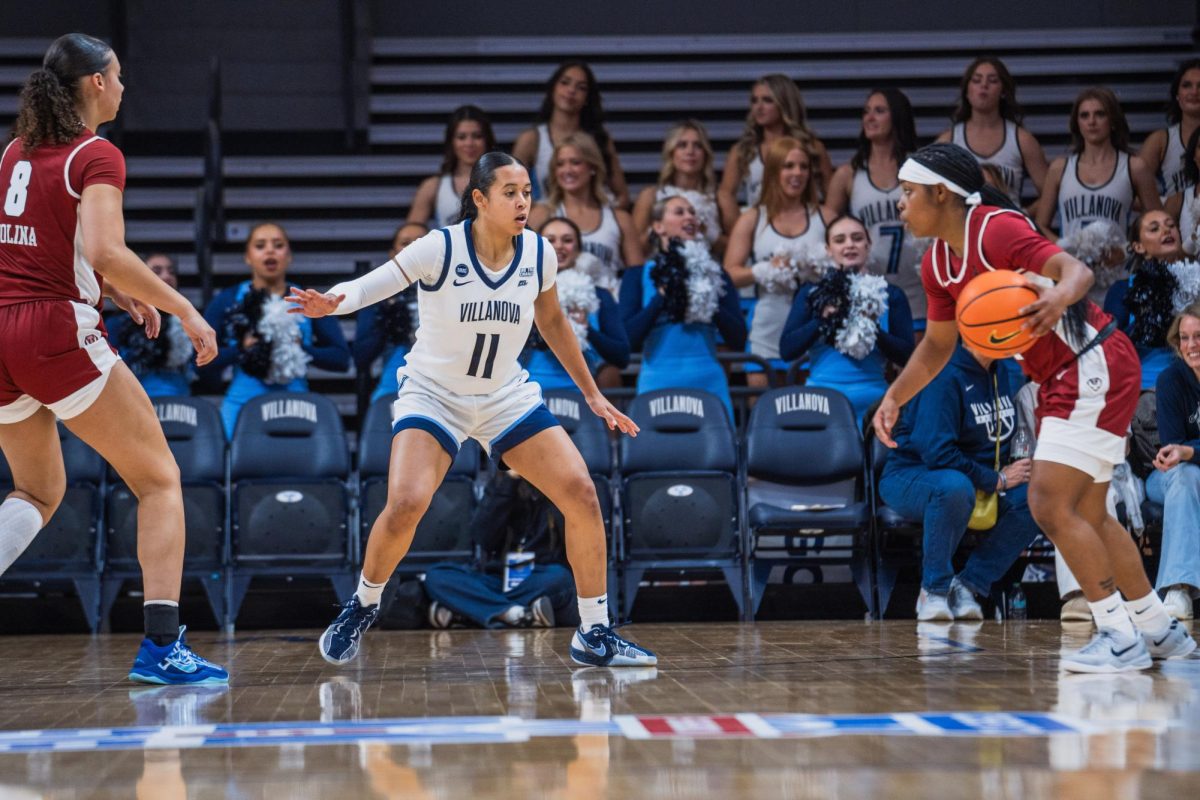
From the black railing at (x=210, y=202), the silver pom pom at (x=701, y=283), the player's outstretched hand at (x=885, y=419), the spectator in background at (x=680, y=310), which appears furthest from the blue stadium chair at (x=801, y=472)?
the black railing at (x=210, y=202)

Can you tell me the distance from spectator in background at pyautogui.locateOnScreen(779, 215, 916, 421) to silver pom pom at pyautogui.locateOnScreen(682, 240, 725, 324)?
1.39 ft

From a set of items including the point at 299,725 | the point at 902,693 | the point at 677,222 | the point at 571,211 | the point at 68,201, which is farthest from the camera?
the point at 571,211

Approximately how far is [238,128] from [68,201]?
7348mm

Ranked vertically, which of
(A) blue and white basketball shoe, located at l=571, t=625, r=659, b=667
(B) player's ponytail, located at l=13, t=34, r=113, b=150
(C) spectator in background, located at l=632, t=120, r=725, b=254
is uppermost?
(C) spectator in background, located at l=632, t=120, r=725, b=254

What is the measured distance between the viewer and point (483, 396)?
17.0ft

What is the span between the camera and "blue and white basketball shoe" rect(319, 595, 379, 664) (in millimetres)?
5137

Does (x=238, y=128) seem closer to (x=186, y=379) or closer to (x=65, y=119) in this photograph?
(x=186, y=379)

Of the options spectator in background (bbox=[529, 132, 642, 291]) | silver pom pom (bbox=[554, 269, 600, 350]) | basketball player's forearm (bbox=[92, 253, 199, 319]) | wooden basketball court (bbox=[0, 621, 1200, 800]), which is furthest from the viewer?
spectator in background (bbox=[529, 132, 642, 291])

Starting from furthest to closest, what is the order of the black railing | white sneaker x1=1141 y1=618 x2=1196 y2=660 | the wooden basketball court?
the black railing
white sneaker x1=1141 y1=618 x2=1196 y2=660
the wooden basketball court

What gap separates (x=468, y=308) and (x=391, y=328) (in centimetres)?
300

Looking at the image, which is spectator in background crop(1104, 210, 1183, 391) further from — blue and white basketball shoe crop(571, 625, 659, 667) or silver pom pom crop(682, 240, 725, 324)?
blue and white basketball shoe crop(571, 625, 659, 667)

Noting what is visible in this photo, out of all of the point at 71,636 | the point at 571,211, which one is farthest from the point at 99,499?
the point at 571,211

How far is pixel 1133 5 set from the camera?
12.4 m

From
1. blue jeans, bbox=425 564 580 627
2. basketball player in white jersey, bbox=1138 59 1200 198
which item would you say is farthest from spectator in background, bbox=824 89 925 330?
blue jeans, bbox=425 564 580 627
